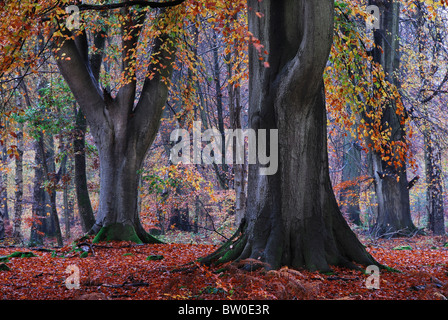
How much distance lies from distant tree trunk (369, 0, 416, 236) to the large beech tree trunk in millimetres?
7898

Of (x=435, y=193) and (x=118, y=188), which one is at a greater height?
(x=118, y=188)

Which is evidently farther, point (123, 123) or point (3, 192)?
point (3, 192)

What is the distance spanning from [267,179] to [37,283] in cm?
334

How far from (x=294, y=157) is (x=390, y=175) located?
869 cm

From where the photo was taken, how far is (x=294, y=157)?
5758mm

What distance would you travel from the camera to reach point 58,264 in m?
7.09

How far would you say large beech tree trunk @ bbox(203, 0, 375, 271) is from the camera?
536 centimetres

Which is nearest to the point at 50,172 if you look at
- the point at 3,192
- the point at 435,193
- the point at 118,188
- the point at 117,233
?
the point at 3,192

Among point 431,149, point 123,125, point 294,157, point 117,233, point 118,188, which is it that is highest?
point 123,125

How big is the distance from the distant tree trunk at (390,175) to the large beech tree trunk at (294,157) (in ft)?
25.9
